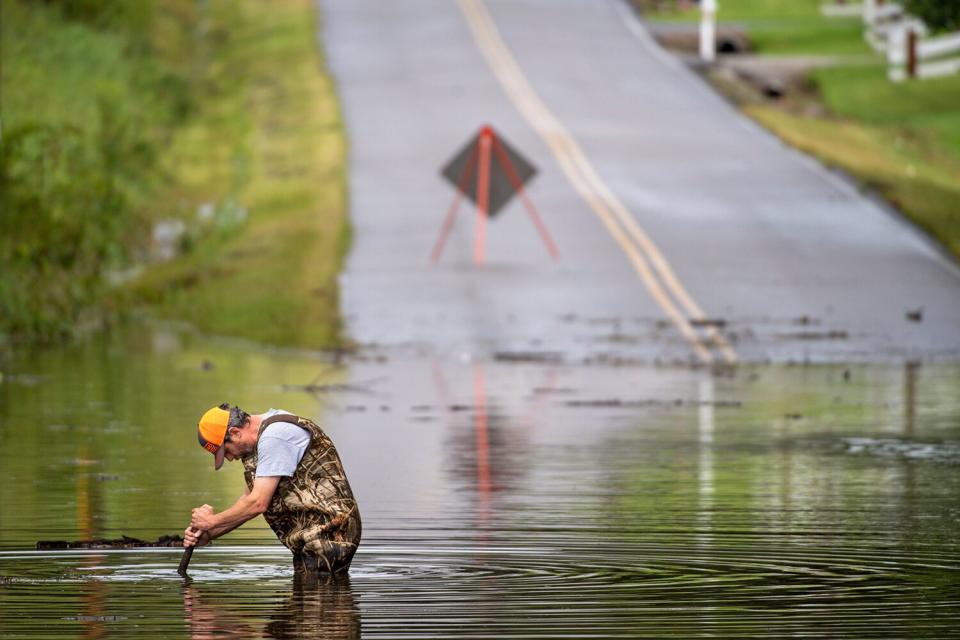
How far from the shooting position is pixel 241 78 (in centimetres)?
5128

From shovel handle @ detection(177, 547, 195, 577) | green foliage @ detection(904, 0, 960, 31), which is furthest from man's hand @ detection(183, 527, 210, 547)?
green foliage @ detection(904, 0, 960, 31)

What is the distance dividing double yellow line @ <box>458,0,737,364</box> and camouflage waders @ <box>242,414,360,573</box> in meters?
13.2

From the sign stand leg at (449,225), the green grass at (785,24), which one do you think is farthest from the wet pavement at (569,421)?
the green grass at (785,24)

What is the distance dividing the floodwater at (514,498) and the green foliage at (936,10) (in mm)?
11082

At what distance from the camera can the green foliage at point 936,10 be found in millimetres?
33594

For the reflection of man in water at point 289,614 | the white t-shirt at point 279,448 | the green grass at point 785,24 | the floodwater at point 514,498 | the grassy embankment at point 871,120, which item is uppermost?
the green grass at point 785,24

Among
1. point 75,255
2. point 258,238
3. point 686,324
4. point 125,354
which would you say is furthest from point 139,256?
point 686,324

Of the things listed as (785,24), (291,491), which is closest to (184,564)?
(291,491)

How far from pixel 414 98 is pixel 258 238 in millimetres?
12840

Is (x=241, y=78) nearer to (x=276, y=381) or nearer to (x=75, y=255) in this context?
(x=75, y=255)

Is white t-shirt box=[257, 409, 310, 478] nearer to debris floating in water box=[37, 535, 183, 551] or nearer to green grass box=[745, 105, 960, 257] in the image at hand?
debris floating in water box=[37, 535, 183, 551]

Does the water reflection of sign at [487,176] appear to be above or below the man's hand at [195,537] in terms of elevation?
above

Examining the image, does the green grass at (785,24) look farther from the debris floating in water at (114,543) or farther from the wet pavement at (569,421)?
the debris floating in water at (114,543)

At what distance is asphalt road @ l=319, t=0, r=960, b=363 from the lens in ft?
85.0
